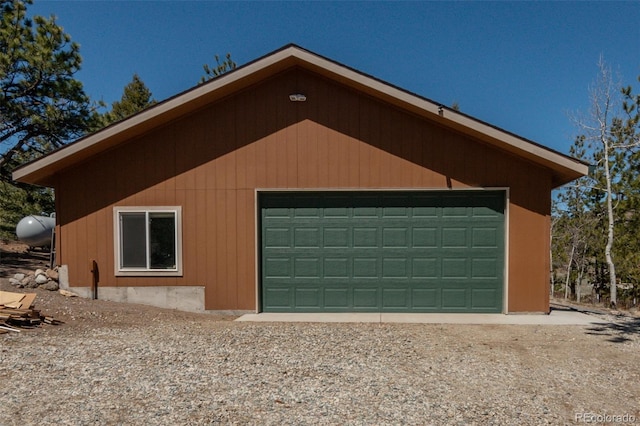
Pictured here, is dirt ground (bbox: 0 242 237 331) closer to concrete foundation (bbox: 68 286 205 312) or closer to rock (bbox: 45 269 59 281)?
concrete foundation (bbox: 68 286 205 312)

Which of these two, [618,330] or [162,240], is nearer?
[618,330]

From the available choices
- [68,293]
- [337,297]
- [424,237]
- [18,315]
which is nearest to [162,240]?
[68,293]

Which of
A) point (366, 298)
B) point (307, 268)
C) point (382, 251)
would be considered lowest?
point (366, 298)

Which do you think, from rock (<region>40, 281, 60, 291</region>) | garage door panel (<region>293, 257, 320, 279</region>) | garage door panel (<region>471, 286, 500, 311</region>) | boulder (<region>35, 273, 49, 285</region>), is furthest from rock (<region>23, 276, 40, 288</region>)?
garage door panel (<region>471, 286, 500, 311</region>)

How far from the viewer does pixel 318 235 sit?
8.95 m

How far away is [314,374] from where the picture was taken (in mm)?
4949

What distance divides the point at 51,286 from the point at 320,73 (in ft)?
25.2

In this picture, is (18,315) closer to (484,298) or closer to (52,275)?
(52,275)

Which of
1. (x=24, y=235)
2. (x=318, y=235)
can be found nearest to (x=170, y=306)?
(x=318, y=235)

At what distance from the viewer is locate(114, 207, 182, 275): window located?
8.97 metres

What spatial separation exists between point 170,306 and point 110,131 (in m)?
3.92

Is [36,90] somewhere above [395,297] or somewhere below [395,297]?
above

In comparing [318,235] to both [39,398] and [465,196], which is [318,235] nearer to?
[465,196]

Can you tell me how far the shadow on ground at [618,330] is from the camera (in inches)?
272
